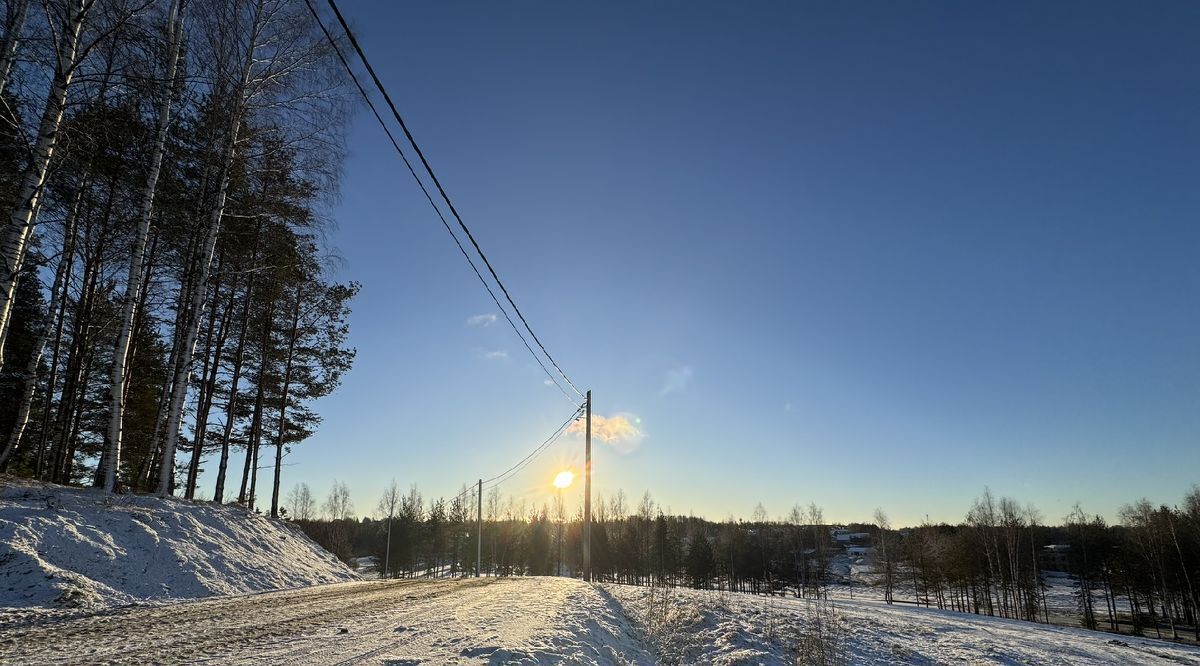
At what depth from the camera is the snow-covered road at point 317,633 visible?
16.7 feet

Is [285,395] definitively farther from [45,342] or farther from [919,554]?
[919,554]

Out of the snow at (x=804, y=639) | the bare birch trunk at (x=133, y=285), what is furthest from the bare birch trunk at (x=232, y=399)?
the snow at (x=804, y=639)

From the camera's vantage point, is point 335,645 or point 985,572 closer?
point 335,645

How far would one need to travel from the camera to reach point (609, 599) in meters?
15.0

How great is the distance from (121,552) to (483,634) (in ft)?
26.4

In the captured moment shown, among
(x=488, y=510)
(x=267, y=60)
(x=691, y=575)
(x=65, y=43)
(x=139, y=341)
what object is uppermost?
(x=267, y=60)

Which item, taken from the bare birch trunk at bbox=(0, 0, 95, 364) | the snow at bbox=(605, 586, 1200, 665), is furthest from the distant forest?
the bare birch trunk at bbox=(0, 0, 95, 364)

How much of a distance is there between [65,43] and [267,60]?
6369mm

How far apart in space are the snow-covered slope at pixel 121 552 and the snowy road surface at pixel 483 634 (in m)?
1.02

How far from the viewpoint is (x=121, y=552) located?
33.1 ft

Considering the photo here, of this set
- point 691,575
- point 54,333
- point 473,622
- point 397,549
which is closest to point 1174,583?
point 691,575

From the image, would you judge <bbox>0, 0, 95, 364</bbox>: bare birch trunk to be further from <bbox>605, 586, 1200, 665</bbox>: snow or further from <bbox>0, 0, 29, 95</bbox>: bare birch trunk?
<bbox>605, 586, 1200, 665</bbox>: snow

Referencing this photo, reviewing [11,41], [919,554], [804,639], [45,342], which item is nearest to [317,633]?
[804,639]

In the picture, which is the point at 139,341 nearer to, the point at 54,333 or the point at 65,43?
the point at 54,333
